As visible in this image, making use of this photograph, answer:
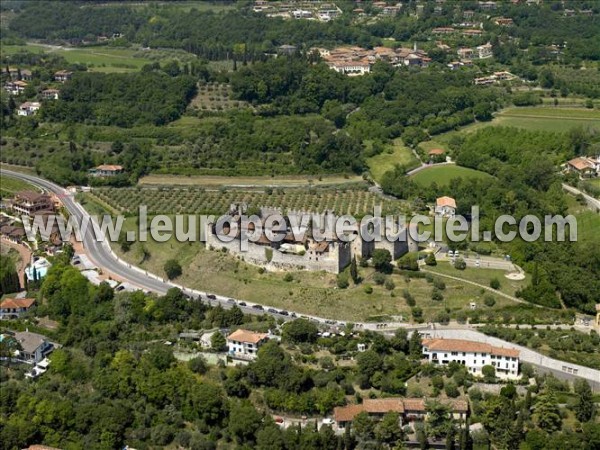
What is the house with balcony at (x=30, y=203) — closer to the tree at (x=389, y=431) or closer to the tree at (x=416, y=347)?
the tree at (x=416, y=347)

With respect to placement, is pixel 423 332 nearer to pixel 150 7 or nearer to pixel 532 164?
pixel 532 164

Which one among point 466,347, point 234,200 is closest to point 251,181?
point 234,200

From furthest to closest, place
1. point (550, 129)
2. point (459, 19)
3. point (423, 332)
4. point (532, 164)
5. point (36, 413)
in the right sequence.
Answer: point (459, 19), point (550, 129), point (532, 164), point (423, 332), point (36, 413)

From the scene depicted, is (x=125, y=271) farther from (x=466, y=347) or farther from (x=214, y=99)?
(x=214, y=99)

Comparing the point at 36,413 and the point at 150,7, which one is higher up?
the point at 150,7

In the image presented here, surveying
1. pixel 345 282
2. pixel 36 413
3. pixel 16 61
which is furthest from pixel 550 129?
Result: pixel 16 61

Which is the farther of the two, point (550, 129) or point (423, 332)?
point (550, 129)
